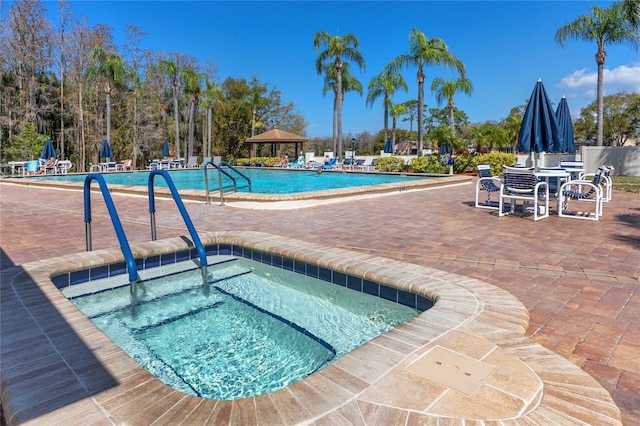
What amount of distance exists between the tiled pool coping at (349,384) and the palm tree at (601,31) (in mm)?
20811

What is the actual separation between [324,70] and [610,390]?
2908cm

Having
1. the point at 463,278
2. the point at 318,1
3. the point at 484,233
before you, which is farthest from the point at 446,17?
the point at 463,278

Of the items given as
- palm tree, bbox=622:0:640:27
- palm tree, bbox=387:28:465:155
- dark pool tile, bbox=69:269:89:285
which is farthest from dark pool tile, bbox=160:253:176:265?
palm tree, bbox=622:0:640:27

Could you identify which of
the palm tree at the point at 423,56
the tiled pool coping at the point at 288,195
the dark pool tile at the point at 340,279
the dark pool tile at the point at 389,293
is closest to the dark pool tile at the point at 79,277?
the dark pool tile at the point at 340,279

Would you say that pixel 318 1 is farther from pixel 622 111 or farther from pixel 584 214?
pixel 622 111

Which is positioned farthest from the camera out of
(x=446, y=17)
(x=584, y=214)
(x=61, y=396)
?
(x=446, y=17)

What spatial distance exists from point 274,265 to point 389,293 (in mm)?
1454

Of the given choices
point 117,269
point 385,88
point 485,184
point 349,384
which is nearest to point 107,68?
point 385,88

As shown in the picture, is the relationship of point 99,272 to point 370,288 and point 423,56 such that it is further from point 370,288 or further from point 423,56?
point 423,56

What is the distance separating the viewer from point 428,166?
17109 mm

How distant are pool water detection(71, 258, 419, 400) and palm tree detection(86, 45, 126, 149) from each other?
22568 millimetres

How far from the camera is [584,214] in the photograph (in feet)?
21.5

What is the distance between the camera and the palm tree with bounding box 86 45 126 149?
75.2 ft

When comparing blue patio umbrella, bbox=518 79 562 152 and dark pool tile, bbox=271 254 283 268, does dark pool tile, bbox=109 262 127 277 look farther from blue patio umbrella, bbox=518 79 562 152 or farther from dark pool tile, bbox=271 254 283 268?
blue patio umbrella, bbox=518 79 562 152
